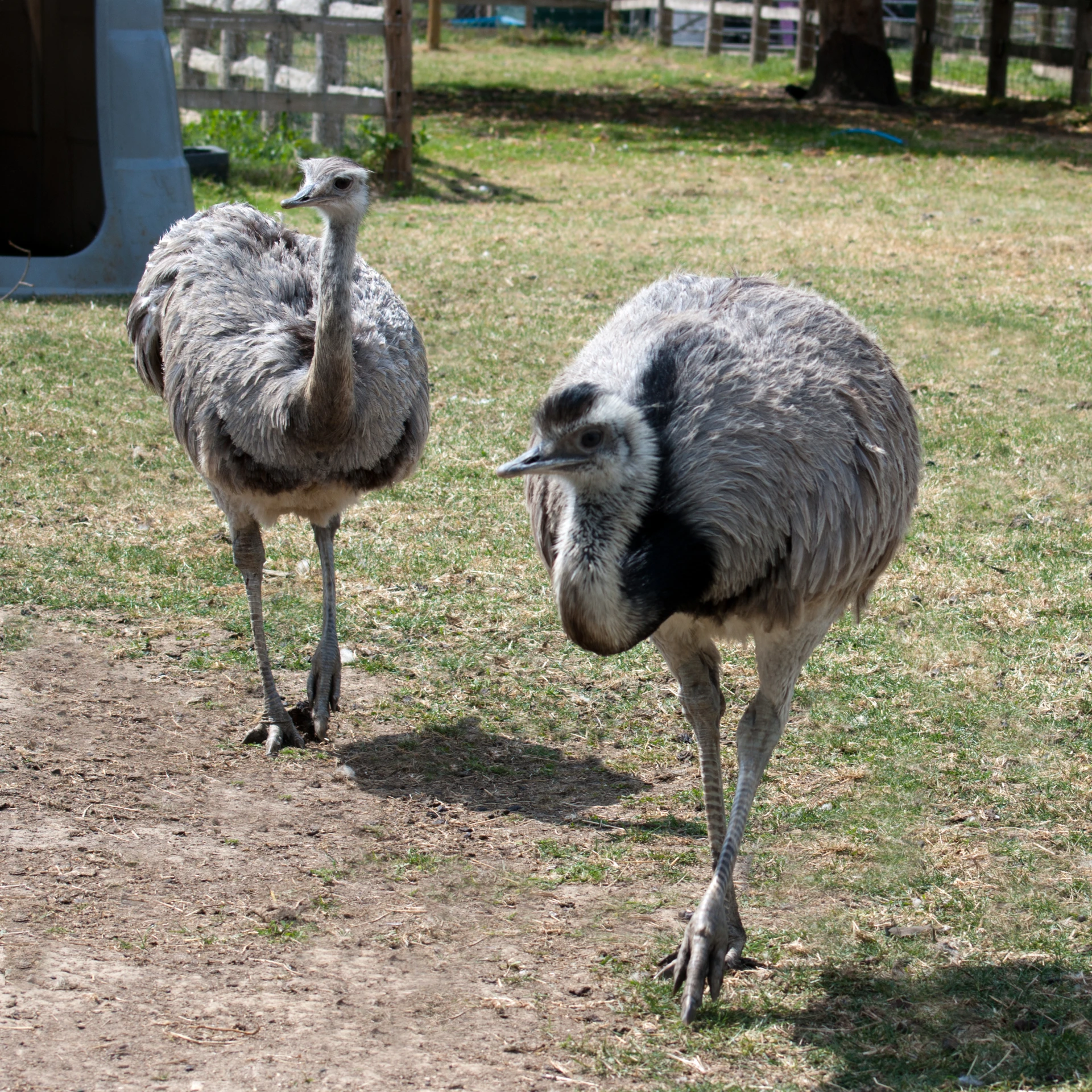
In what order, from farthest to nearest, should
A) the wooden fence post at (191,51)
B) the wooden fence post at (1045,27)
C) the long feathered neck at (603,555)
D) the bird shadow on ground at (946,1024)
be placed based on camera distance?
the wooden fence post at (1045,27) < the wooden fence post at (191,51) < the bird shadow on ground at (946,1024) < the long feathered neck at (603,555)

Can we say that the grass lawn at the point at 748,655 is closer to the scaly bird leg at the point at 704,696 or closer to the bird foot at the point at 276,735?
the scaly bird leg at the point at 704,696

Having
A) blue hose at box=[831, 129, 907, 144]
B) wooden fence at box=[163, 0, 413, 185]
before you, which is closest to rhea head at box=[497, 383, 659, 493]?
wooden fence at box=[163, 0, 413, 185]

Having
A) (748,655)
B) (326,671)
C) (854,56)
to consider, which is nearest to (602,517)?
(326,671)

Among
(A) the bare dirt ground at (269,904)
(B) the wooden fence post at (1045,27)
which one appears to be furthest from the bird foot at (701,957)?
(B) the wooden fence post at (1045,27)

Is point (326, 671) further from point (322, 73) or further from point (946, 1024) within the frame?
point (322, 73)

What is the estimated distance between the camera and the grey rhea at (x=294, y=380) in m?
4.84

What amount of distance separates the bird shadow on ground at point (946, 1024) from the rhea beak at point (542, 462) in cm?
145

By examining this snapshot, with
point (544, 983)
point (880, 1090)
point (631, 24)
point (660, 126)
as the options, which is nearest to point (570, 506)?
point (544, 983)

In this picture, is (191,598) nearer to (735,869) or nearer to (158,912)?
(158,912)

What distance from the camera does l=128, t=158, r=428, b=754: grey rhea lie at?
191 inches

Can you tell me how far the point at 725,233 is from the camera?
12.8m

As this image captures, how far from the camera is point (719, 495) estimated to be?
140 inches

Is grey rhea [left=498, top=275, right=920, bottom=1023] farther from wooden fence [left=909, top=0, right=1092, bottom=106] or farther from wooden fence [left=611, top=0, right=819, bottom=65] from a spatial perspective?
wooden fence [left=611, top=0, right=819, bottom=65]

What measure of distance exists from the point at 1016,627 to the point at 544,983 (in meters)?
3.01
